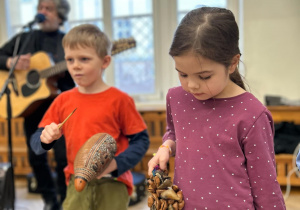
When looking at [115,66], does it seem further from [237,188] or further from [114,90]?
[237,188]

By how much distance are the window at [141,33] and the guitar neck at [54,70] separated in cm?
130

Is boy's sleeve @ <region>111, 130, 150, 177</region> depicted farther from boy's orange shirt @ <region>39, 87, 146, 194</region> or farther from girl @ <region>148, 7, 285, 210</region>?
girl @ <region>148, 7, 285, 210</region>

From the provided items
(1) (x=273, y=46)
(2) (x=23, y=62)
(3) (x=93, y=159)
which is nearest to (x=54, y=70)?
(2) (x=23, y=62)

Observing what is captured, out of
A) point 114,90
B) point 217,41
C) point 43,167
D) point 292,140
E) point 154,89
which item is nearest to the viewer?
point 217,41

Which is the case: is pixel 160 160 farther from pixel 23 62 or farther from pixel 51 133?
pixel 23 62

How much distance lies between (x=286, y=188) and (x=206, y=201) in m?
2.15

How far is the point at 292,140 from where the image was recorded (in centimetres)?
274

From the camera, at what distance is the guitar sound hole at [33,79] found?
2.33 meters

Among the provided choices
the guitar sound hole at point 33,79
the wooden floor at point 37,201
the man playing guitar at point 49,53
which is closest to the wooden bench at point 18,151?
the wooden floor at point 37,201

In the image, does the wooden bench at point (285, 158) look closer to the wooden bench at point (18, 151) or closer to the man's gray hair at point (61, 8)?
the man's gray hair at point (61, 8)

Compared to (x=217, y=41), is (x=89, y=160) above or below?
below

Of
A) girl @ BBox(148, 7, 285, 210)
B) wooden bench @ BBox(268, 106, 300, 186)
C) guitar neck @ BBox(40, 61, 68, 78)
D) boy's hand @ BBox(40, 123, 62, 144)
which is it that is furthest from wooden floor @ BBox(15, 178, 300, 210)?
girl @ BBox(148, 7, 285, 210)

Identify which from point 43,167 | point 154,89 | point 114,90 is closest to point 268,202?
point 114,90

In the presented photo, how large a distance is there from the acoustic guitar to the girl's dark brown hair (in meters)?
1.39
